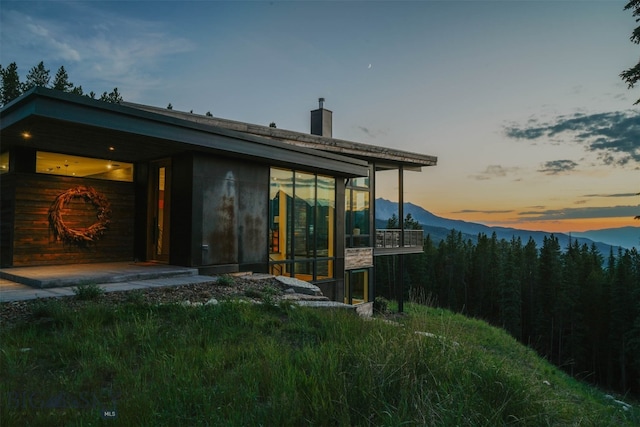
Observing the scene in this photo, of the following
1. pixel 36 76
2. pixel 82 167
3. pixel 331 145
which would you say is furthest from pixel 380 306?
pixel 36 76

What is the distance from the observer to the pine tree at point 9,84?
25.3 m

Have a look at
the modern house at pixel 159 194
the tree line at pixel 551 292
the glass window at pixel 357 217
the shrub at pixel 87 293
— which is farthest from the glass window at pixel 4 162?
the tree line at pixel 551 292

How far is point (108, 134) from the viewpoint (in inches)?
287

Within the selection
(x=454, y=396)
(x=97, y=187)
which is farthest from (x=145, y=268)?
(x=454, y=396)

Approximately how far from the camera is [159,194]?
9969 millimetres

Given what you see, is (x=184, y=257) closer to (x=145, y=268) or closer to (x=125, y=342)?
(x=145, y=268)

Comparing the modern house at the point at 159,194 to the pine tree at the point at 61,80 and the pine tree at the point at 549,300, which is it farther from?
the pine tree at the point at 549,300

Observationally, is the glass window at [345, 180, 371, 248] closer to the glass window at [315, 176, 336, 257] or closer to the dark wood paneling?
the glass window at [315, 176, 336, 257]

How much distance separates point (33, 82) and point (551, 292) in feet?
155

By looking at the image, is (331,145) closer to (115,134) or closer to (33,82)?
(115,134)

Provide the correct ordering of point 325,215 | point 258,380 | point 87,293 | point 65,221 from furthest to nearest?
point 325,215, point 65,221, point 87,293, point 258,380

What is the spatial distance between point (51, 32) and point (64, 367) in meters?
13.3

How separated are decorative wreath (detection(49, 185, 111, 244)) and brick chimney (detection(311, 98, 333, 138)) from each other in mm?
8824

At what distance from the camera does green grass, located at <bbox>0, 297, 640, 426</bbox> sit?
2.43 metres
